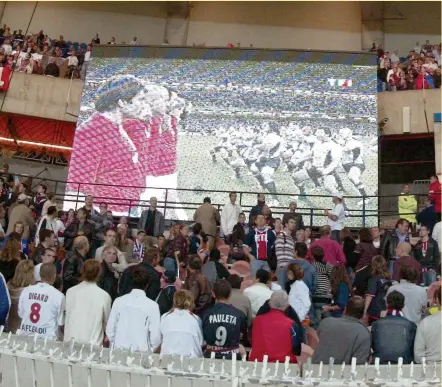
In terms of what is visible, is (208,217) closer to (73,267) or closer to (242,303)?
(73,267)

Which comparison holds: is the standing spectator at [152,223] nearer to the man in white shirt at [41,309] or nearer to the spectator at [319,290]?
the spectator at [319,290]

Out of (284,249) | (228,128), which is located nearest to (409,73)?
(228,128)

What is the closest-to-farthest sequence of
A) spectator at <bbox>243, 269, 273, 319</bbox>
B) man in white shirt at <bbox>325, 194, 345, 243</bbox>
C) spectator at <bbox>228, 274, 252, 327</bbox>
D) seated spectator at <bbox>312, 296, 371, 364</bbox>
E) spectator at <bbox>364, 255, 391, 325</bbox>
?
seated spectator at <bbox>312, 296, 371, 364</bbox>, spectator at <bbox>228, 274, 252, 327</bbox>, spectator at <bbox>243, 269, 273, 319</bbox>, spectator at <bbox>364, 255, 391, 325</bbox>, man in white shirt at <bbox>325, 194, 345, 243</bbox>

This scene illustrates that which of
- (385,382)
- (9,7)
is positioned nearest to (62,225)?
(385,382)

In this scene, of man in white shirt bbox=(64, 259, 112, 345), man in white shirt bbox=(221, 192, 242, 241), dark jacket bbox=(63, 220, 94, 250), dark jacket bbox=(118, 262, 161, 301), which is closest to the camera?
man in white shirt bbox=(64, 259, 112, 345)

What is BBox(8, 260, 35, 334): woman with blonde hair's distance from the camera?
7.60 meters

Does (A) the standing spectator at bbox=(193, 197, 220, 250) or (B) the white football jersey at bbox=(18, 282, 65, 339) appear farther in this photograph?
(A) the standing spectator at bbox=(193, 197, 220, 250)

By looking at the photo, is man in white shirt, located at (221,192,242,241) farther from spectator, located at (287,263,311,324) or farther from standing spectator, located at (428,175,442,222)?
spectator, located at (287,263,311,324)

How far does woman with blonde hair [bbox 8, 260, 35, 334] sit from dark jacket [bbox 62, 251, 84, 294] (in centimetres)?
143

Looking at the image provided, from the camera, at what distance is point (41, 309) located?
23.2 feet

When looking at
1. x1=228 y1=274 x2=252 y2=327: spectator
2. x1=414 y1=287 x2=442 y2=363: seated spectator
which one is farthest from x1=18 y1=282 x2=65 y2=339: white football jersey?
x1=414 y1=287 x2=442 y2=363: seated spectator

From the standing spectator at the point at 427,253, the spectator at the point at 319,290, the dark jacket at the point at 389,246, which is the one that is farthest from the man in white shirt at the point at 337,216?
the spectator at the point at 319,290

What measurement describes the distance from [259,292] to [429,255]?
4970 mm

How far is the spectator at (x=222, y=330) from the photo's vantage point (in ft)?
22.1
